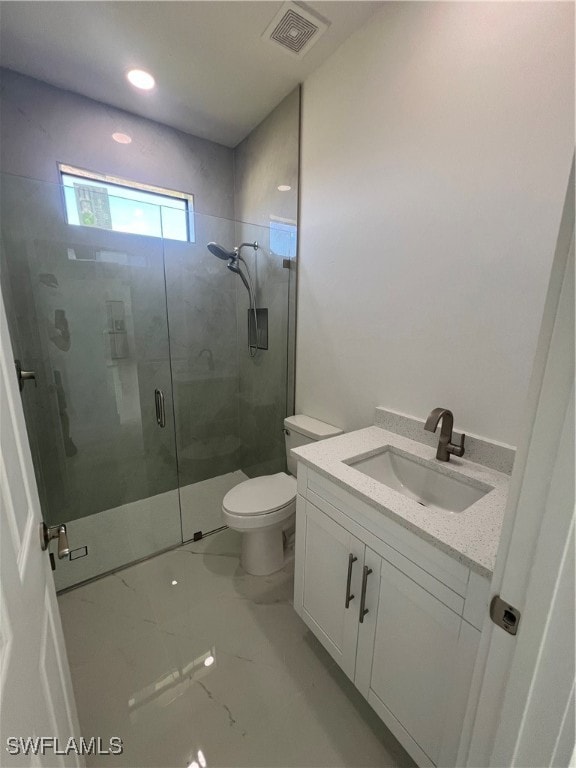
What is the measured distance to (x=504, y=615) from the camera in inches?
20.3

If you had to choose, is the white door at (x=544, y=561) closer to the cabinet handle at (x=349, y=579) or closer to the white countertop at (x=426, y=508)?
the white countertop at (x=426, y=508)

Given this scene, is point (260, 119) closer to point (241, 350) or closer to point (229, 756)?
point (241, 350)

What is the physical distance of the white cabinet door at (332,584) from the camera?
3.59ft

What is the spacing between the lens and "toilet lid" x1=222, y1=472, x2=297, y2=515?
1635 mm

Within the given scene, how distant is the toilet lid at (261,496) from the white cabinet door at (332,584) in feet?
1.28

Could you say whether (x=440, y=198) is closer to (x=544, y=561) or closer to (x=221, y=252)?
(x=544, y=561)

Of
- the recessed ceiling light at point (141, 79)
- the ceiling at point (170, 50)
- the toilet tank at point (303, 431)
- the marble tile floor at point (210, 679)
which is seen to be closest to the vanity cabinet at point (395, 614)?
the marble tile floor at point (210, 679)

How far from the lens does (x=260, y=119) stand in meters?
2.09

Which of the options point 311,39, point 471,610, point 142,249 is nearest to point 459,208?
point 311,39

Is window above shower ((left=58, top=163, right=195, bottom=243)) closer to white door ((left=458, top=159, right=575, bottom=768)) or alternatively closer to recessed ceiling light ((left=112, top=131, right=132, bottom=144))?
recessed ceiling light ((left=112, top=131, right=132, bottom=144))

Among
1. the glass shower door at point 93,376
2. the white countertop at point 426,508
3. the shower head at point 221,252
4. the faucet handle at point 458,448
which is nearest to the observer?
the white countertop at point 426,508

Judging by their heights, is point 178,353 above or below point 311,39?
below

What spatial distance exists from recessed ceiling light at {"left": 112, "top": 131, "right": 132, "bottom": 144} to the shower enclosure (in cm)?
57

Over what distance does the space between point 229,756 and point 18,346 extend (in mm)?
2095
